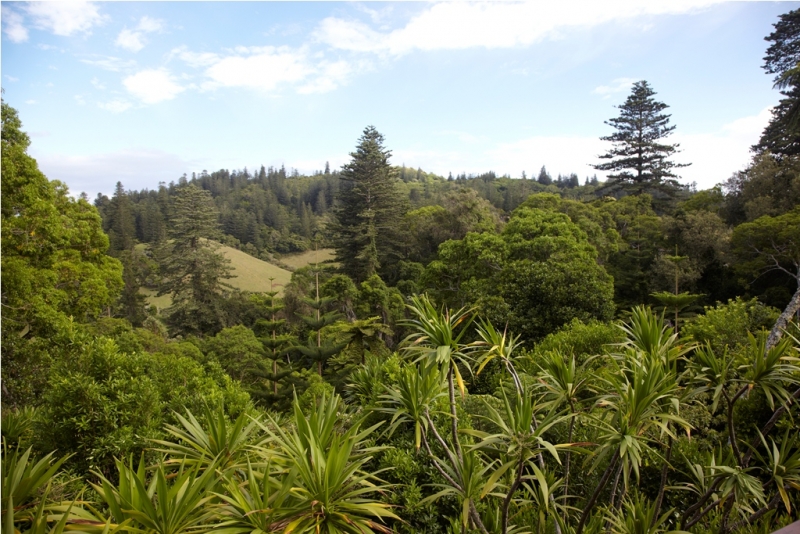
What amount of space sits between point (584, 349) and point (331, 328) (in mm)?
9928

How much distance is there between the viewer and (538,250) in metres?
12.3

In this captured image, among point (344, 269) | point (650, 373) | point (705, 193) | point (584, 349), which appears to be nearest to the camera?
point (650, 373)

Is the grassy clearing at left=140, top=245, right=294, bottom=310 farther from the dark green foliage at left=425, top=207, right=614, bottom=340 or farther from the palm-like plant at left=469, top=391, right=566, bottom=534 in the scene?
the palm-like plant at left=469, top=391, right=566, bottom=534

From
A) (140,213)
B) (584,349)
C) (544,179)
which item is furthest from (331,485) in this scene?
(544,179)

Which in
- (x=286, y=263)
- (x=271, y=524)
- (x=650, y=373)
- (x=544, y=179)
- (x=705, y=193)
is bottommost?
(x=286, y=263)

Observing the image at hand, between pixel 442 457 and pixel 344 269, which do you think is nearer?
pixel 442 457

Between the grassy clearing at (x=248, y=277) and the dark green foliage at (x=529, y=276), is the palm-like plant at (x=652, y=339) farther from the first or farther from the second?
the grassy clearing at (x=248, y=277)

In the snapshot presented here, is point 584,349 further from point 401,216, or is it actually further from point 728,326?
point 401,216

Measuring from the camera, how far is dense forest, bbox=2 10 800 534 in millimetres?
2225

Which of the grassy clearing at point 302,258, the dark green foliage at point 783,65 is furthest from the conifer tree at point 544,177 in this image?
the dark green foliage at point 783,65

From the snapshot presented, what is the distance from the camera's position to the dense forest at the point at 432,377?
2.22m

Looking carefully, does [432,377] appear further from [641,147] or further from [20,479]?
[641,147]

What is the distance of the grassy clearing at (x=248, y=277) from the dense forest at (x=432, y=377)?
9443 mm

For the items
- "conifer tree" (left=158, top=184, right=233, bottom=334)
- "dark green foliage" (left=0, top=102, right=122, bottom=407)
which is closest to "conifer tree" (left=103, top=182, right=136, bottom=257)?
"conifer tree" (left=158, top=184, right=233, bottom=334)
